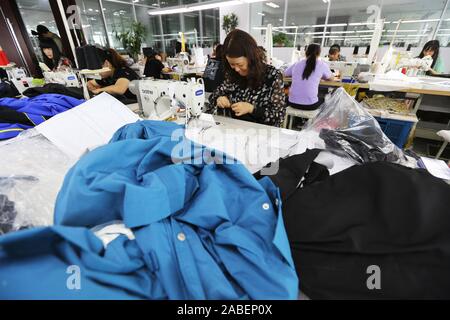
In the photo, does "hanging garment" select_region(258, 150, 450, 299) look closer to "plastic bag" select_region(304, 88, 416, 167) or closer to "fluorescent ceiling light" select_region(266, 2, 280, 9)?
"plastic bag" select_region(304, 88, 416, 167)

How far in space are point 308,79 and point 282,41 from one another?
503 cm

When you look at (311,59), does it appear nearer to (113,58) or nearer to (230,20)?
(113,58)

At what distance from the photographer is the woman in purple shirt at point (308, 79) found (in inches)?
136

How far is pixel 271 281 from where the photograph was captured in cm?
57

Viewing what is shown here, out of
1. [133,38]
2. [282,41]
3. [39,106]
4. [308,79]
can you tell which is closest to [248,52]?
[39,106]

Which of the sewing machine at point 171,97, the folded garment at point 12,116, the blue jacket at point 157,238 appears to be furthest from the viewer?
the sewing machine at point 171,97

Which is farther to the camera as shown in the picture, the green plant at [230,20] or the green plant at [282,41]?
the green plant at [230,20]

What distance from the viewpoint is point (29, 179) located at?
3.06ft

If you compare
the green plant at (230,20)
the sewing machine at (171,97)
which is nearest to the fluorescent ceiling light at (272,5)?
the green plant at (230,20)

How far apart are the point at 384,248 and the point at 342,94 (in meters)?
1.39

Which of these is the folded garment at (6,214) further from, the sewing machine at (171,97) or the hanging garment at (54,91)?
the hanging garment at (54,91)

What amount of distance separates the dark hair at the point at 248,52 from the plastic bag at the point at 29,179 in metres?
1.38

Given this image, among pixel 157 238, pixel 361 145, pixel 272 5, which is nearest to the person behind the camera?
pixel 157 238

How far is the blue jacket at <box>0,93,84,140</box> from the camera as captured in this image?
1.51 meters
